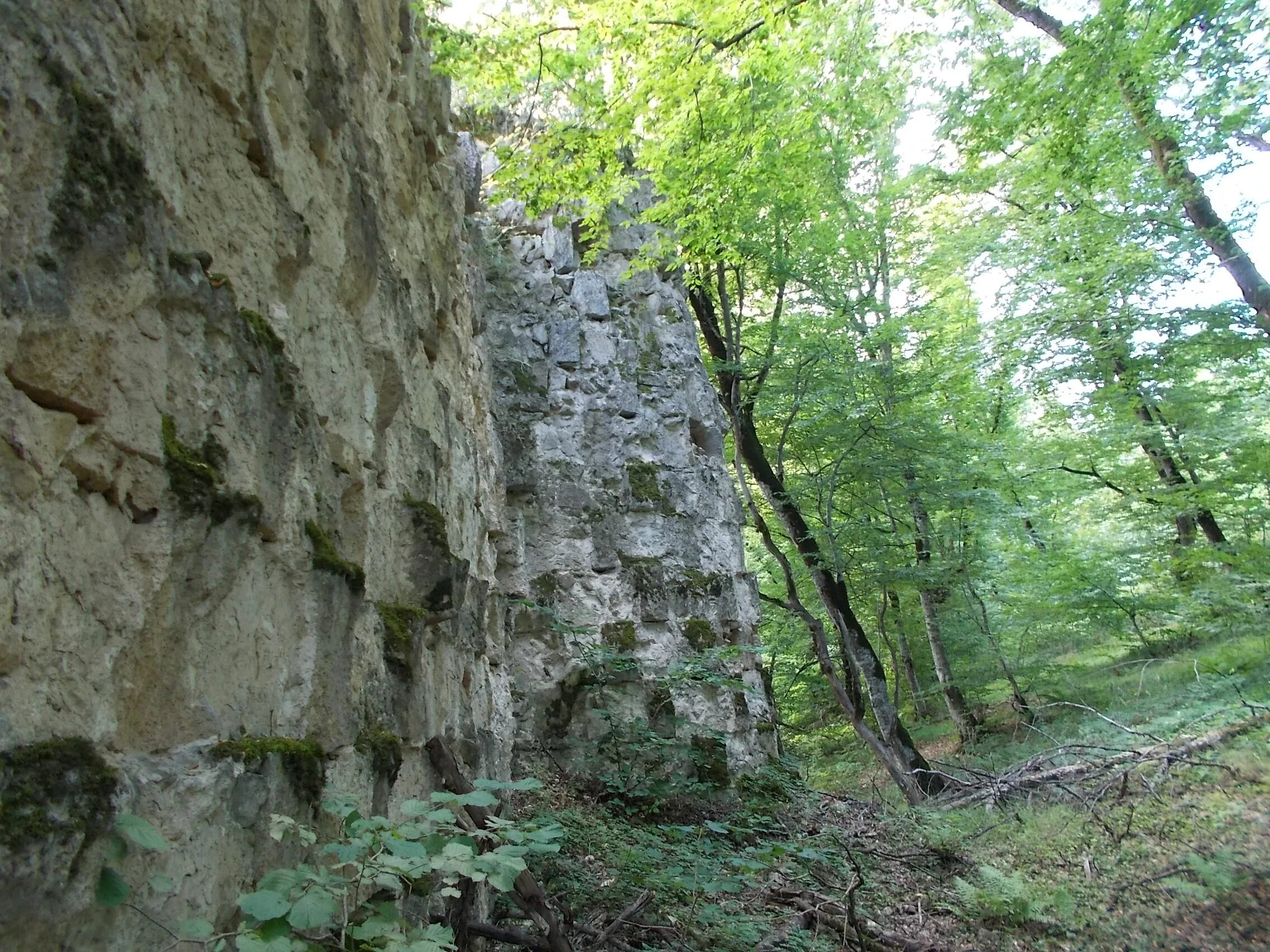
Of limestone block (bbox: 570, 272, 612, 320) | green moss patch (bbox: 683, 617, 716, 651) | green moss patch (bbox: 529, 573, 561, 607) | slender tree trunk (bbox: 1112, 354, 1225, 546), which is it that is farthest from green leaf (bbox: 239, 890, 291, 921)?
slender tree trunk (bbox: 1112, 354, 1225, 546)

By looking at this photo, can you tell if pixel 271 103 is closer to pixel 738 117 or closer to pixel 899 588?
pixel 738 117

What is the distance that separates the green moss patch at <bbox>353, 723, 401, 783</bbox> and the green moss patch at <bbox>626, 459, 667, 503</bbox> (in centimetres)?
549

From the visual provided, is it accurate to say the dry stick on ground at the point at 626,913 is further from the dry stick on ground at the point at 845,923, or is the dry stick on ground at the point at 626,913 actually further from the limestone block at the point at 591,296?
the limestone block at the point at 591,296

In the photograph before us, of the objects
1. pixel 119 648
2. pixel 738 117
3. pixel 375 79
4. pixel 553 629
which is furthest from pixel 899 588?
pixel 119 648

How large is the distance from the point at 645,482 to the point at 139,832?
6719 mm

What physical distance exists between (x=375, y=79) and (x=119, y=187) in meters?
2.00

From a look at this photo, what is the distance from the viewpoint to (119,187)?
4.22ft

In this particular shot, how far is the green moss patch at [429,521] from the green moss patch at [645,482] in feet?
16.0

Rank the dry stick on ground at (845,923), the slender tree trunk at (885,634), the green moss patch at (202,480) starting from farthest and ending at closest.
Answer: the slender tree trunk at (885,634) < the dry stick on ground at (845,923) < the green moss patch at (202,480)

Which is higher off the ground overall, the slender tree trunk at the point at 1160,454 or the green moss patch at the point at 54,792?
the slender tree trunk at the point at 1160,454

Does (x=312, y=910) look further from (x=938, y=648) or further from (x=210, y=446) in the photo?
(x=938, y=648)

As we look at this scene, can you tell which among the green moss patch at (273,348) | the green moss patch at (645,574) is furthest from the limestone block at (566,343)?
the green moss patch at (273,348)

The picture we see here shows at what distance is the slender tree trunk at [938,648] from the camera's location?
11625 millimetres

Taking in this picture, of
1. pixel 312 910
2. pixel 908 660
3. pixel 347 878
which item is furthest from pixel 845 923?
pixel 908 660
